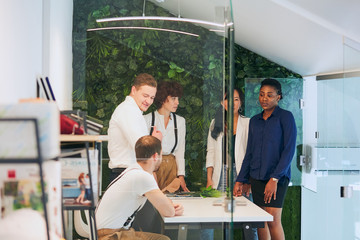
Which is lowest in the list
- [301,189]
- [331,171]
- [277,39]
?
[301,189]

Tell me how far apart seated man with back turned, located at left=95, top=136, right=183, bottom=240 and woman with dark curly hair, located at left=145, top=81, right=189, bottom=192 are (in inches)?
2.0

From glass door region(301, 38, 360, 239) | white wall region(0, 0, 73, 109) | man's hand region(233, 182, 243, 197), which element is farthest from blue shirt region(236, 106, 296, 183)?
white wall region(0, 0, 73, 109)

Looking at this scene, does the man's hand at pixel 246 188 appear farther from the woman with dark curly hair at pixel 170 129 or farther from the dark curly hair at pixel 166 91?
the dark curly hair at pixel 166 91

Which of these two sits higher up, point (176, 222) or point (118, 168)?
point (118, 168)

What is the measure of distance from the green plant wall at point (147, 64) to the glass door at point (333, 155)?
3.25 feet

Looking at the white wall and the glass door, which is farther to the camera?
the glass door

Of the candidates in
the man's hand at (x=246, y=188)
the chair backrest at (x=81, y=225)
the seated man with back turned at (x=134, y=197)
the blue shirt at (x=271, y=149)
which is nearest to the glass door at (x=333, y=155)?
the blue shirt at (x=271, y=149)

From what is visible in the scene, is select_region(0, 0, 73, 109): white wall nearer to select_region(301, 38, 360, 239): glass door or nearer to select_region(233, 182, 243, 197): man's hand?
select_region(301, 38, 360, 239): glass door

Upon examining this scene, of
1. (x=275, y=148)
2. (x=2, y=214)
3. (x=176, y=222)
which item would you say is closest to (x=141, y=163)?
(x=176, y=222)

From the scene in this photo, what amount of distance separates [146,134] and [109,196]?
0.39 m

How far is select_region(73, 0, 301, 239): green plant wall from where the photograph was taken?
2529 millimetres

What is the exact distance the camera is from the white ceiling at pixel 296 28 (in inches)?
102

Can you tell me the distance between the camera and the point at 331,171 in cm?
384

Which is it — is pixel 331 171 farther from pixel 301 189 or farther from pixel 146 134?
pixel 146 134
